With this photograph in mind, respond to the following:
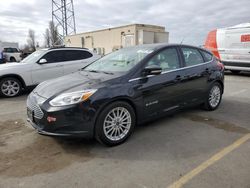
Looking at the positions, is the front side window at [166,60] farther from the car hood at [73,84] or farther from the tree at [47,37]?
the tree at [47,37]

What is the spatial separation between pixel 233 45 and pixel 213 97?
6594 millimetres

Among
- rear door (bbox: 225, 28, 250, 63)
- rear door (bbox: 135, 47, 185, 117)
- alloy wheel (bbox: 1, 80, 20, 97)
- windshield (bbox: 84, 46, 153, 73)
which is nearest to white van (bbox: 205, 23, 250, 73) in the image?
rear door (bbox: 225, 28, 250, 63)

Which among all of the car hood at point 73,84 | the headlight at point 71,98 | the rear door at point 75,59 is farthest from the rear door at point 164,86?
the rear door at point 75,59

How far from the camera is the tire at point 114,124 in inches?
127

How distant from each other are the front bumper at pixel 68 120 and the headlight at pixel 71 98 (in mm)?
68

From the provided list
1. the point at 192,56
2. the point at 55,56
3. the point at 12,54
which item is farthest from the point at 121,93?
the point at 12,54

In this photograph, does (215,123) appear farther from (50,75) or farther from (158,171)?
(50,75)

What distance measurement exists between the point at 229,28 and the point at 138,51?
27.6ft

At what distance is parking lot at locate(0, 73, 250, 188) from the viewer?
259 cm

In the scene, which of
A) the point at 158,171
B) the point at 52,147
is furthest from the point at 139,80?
the point at 52,147

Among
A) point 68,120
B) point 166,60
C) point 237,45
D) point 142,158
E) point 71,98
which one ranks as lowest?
point 142,158

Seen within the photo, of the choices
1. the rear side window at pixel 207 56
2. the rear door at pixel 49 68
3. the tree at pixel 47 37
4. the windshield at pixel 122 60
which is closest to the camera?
the windshield at pixel 122 60

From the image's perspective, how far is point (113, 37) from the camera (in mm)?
22516

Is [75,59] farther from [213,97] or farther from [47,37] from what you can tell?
[47,37]
